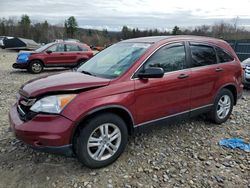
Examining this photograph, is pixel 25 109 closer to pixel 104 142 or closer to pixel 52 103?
pixel 52 103

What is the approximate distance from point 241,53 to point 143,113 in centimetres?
1446

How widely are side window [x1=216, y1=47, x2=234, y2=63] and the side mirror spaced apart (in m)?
1.87

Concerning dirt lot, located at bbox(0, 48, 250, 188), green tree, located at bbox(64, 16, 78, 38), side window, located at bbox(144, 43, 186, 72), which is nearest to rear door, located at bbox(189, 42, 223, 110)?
side window, located at bbox(144, 43, 186, 72)

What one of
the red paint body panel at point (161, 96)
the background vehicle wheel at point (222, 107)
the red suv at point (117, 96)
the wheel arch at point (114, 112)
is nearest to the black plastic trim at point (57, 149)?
the red suv at point (117, 96)

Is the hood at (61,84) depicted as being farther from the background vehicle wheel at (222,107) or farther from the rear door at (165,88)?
the background vehicle wheel at (222,107)

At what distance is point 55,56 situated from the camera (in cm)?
1320

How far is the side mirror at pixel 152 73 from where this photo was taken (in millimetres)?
3697

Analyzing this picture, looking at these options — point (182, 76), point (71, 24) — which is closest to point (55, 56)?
point (182, 76)

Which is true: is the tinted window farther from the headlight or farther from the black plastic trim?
the black plastic trim

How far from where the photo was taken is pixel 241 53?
16.4m

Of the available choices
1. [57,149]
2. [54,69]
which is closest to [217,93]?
[57,149]

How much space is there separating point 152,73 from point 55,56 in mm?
10315

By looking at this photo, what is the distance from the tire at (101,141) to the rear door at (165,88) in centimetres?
37

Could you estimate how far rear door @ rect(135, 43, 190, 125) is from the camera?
12.6ft
